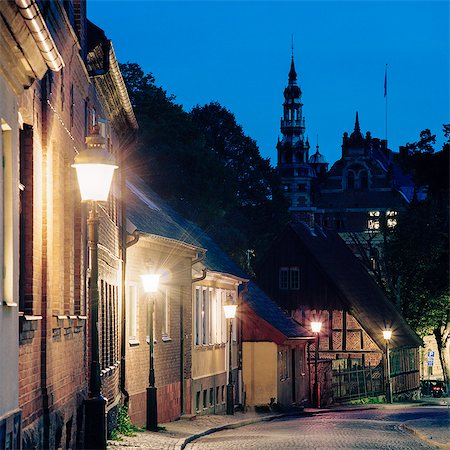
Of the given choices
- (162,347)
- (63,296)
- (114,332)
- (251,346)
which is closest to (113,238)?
(114,332)

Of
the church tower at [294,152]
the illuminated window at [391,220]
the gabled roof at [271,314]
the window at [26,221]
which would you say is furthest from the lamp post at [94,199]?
the church tower at [294,152]

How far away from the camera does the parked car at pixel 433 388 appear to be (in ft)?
231

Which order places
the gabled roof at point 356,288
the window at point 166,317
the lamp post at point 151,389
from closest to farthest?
the lamp post at point 151,389
the window at point 166,317
the gabled roof at point 356,288

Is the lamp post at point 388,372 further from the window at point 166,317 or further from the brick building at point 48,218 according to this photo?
the brick building at point 48,218

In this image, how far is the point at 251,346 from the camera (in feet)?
143

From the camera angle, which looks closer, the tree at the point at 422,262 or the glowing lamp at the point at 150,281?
the glowing lamp at the point at 150,281

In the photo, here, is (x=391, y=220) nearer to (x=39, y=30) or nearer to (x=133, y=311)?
(x=133, y=311)

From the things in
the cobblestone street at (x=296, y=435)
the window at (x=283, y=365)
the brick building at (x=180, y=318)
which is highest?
the brick building at (x=180, y=318)

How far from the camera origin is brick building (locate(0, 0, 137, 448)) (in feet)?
36.5

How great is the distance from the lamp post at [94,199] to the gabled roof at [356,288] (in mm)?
44894

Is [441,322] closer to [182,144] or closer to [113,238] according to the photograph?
[182,144]

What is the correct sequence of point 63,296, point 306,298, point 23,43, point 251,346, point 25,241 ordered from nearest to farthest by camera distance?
1. point 23,43
2. point 25,241
3. point 63,296
4. point 251,346
5. point 306,298

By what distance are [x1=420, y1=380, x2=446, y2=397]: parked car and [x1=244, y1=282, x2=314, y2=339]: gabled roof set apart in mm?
23776

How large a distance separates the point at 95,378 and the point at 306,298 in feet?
156
